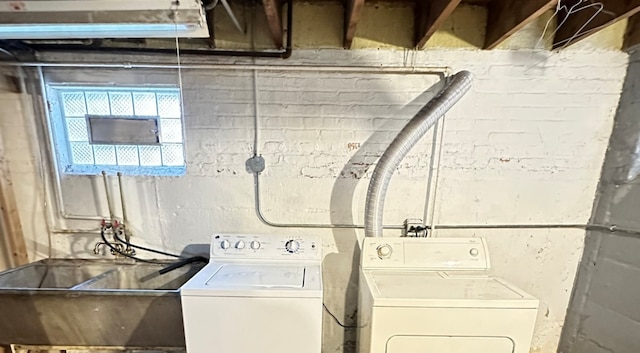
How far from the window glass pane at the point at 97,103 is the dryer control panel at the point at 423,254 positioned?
1767 mm

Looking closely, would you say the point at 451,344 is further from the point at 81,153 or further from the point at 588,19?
the point at 81,153

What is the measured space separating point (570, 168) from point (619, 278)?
648 millimetres

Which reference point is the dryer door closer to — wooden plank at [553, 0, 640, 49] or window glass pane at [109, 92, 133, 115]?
wooden plank at [553, 0, 640, 49]

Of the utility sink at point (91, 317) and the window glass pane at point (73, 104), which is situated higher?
the window glass pane at point (73, 104)

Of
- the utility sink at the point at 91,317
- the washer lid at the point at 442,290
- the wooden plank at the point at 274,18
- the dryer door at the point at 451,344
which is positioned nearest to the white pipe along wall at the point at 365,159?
the wooden plank at the point at 274,18

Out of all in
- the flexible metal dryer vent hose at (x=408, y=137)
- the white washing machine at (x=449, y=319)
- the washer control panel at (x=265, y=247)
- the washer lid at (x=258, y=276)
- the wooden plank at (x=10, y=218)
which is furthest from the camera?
the wooden plank at (x=10, y=218)

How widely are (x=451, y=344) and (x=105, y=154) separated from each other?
220cm

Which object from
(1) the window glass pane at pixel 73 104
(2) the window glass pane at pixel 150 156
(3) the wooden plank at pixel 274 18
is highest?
(3) the wooden plank at pixel 274 18

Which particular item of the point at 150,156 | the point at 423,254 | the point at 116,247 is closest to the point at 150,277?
the point at 116,247

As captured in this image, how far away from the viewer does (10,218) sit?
6.17ft

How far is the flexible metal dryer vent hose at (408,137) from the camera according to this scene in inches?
63.0

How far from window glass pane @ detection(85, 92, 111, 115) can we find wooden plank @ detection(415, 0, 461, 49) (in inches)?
74.2

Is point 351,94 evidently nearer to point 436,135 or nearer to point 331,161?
point 331,161

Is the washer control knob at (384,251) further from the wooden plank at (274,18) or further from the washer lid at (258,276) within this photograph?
the wooden plank at (274,18)
